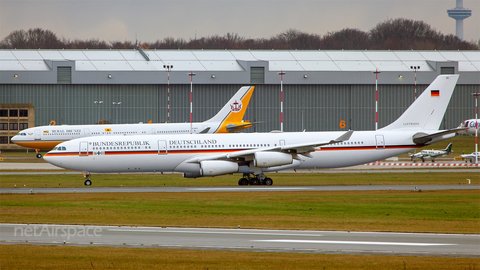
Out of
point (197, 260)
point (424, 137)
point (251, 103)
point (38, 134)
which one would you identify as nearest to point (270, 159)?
point (424, 137)

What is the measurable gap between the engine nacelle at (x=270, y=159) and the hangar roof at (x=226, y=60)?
4977 cm

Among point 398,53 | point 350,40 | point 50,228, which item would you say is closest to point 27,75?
point 398,53

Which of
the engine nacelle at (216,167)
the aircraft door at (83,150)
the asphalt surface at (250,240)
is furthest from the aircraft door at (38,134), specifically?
the asphalt surface at (250,240)

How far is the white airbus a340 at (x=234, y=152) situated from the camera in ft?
108

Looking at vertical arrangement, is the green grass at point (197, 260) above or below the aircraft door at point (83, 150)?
below

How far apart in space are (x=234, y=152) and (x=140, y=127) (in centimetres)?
2351

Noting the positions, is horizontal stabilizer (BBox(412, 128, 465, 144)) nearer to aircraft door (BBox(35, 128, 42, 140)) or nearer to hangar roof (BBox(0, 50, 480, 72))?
aircraft door (BBox(35, 128, 42, 140))

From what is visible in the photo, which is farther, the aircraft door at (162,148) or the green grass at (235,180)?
the green grass at (235,180)

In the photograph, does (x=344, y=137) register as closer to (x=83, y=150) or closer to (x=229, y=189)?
(x=229, y=189)

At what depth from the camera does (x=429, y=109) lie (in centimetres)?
3678

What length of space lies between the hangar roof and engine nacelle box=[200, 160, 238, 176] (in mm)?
49374

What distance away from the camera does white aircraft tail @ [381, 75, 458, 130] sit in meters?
36.5

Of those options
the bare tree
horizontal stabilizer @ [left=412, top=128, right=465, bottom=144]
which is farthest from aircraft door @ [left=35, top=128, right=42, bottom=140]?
the bare tree

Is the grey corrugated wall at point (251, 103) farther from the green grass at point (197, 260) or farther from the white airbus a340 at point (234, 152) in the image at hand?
the green grass at point (197, 260)
